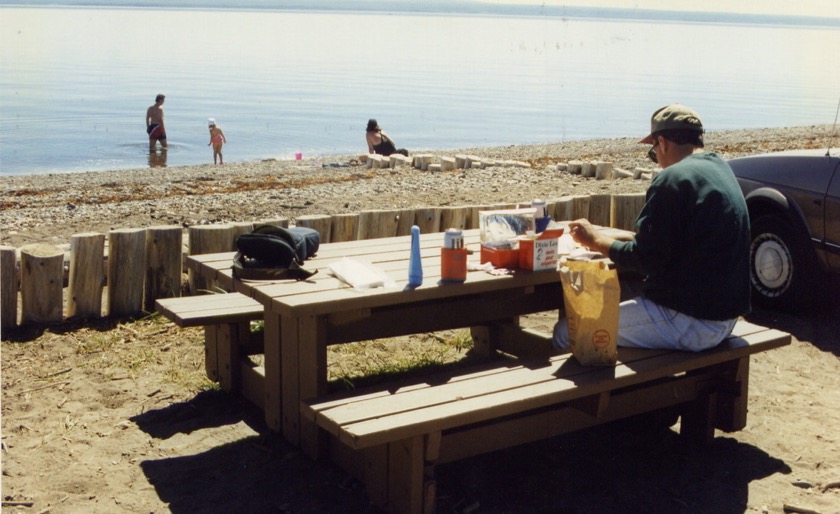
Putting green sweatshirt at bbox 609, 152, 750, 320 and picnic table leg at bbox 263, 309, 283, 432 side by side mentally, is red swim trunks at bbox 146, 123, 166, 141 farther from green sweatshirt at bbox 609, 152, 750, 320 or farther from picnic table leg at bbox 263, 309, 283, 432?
green sweatshirt at bbox 609, 152, 750, 320

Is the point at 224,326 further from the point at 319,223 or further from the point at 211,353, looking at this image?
the point at 319,223

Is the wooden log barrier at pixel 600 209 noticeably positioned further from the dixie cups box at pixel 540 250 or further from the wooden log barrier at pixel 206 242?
the dixie cups box at pixel 540 250

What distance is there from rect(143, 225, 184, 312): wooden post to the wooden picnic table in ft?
5.04

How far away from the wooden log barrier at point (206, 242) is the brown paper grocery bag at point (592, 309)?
3.43 meters

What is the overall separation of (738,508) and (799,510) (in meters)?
0.28

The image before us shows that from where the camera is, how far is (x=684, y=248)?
15.9 feet

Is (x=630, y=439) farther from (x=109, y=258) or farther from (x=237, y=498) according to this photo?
(x=109, y=258)

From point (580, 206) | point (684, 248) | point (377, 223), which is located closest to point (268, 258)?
point (684, 248)

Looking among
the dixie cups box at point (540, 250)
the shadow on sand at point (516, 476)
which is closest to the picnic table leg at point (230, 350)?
the shadow on sand at point (516, 476)

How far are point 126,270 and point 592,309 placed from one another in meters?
3.81

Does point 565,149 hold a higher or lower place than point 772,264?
lower

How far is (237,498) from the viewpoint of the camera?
4.66m

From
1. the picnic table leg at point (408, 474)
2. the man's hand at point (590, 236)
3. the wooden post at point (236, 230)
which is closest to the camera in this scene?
the picnic table leg at point (408, 474)

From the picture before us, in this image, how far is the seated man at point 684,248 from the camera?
15.6 feet
